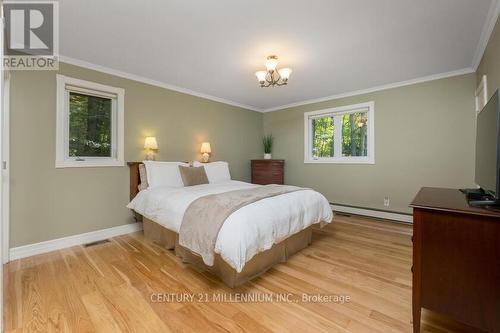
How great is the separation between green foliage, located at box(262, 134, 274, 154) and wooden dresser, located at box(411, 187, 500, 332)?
4.22 m

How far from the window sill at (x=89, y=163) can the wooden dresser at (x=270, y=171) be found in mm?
2760

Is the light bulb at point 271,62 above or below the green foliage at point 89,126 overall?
above

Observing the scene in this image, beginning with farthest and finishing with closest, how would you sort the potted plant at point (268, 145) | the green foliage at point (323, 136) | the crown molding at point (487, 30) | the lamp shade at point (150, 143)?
the potted plant at point (268, 145)
the green foliage at point (323, 136)
the lamp shade at point (150, 143)
the crown molding at point (487, 30)

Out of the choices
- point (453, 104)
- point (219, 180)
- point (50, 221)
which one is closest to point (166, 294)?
point (50, 221)

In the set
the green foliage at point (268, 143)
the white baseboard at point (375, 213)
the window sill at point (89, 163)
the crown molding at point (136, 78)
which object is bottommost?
the white baseboard at point (375, 213)

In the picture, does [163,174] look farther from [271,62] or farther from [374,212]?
[374,212]

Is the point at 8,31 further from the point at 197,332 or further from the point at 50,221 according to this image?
the point at 197,332

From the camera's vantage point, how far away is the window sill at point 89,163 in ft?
9.31

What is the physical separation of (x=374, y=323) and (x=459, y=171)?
3.03 meters

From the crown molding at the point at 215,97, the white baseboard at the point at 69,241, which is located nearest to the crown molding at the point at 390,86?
the crown molding at the point at 215,97

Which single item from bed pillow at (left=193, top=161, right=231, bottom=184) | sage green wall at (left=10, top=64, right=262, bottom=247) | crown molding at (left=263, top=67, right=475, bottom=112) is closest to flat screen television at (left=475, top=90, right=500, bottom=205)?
crown molding at (left=263, top=67, right=475, bottom=112)

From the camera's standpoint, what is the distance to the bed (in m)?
1.82

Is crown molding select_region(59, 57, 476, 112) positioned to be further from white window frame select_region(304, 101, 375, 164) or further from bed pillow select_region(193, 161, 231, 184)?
bed pillow select_region(193, 161, 231, 184)

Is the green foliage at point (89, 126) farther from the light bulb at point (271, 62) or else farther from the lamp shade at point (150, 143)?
the light bulb at point (271, 62)
